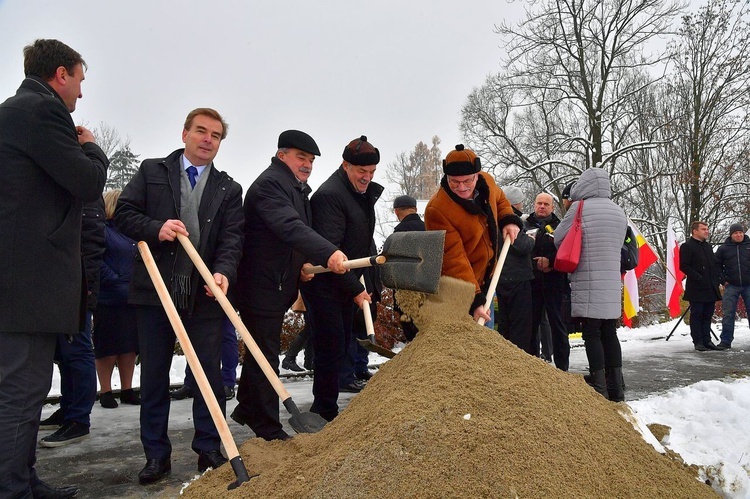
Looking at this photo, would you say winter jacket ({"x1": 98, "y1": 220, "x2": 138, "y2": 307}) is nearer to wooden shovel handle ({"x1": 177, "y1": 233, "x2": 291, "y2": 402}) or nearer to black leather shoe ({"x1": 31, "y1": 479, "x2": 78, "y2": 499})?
wooden shovel handle ({"x1": 177, "y1": 233, "x2": 291, "y2": 402})

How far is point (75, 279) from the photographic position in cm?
279

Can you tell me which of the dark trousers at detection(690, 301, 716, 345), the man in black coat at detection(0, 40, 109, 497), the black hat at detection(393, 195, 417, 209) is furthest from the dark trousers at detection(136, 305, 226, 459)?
the dark trousers at detection(690, 301, 716, 345)

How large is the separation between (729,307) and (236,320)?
9296 mm

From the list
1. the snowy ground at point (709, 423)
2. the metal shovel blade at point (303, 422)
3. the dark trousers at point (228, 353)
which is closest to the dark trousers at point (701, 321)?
the snowy ground at point (709, 423)

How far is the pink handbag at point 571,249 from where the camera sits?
15.5 feet

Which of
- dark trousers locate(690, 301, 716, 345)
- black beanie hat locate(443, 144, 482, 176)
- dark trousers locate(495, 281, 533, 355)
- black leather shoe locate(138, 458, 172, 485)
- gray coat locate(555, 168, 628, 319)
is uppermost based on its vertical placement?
black beanie hat locate(443, 144, 482, 176)

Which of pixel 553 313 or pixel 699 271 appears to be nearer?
pixel 553 313

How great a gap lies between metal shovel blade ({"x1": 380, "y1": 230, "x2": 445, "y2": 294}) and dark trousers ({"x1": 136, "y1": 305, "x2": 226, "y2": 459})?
3.88 ft

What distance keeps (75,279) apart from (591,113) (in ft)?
66.0

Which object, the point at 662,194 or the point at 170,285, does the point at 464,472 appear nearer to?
the point at 170,285

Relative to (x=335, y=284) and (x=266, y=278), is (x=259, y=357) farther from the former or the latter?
(x=335, y=284)

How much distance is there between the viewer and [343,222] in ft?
13.7

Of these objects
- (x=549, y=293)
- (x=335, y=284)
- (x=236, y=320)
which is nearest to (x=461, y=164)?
(x=335, y=284)

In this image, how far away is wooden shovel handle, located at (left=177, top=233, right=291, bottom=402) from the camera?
289 cm
